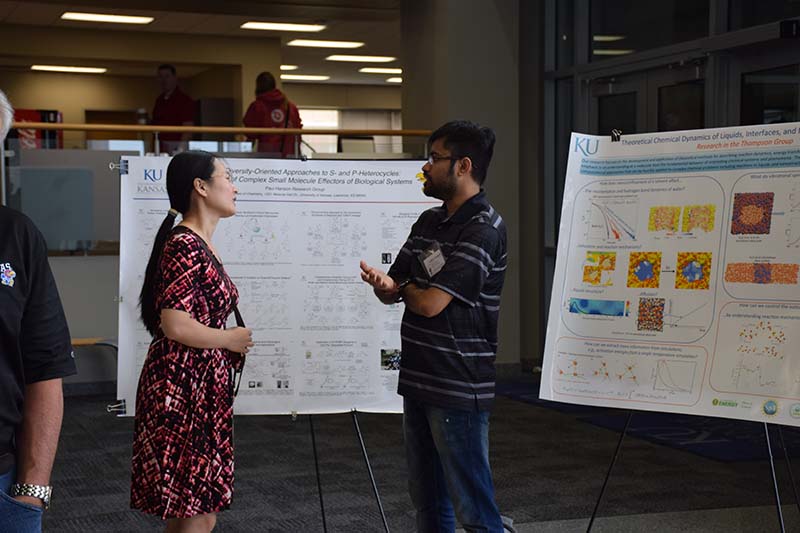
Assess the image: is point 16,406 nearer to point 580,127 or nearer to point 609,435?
point 609,435

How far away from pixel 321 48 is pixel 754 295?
501 inches

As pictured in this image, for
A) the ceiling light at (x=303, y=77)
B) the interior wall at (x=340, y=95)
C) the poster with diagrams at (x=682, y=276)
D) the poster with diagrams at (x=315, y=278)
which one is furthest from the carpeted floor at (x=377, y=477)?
the interior wall at (x=340, y=95)

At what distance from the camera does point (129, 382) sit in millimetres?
4074

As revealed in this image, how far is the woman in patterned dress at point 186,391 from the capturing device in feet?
9.51

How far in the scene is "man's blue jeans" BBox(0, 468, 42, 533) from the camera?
1776 millimetres

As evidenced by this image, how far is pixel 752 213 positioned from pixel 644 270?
1.27 ft

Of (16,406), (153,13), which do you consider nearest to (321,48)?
(153,13)

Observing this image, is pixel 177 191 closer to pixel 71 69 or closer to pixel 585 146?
pixel 585 146

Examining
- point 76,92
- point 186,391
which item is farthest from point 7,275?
point 76,92

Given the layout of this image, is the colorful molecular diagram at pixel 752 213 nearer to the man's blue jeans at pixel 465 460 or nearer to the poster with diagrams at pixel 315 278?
the man's blue jeans at pixel 465 460

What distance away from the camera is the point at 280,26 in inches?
518

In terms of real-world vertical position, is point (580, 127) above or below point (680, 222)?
above

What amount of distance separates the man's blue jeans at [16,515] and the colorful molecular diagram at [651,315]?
2169mm

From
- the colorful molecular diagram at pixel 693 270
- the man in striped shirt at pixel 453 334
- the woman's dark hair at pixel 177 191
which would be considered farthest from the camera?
the colorful molecular diagram at pixel 693 270
